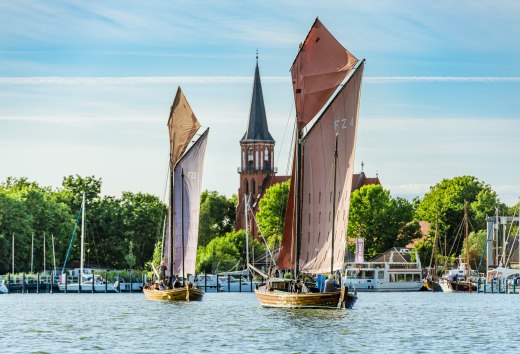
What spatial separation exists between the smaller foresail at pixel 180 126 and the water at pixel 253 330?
1608cm

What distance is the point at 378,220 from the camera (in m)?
185

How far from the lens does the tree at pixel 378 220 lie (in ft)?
608

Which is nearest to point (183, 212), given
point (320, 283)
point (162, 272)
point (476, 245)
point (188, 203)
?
point (188, 203)

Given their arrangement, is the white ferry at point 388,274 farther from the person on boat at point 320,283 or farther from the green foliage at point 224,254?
the person on boat at point 320,283

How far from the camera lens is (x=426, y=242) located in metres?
199

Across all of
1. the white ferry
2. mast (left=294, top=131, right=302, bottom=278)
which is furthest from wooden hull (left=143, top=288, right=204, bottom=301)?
the white ferry

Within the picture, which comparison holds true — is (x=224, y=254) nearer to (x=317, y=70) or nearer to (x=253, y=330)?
(x=317, y=70)

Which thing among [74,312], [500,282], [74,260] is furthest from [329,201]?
[74,260]

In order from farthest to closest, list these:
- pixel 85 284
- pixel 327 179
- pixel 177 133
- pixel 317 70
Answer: pixel 85 284 → pixel 177 133 → pixel 317 70 → pixel 327 179

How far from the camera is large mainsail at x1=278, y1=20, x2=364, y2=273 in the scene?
78562mm

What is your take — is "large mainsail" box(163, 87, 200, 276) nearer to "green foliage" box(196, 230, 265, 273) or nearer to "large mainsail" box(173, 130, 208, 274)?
"large mainsail" box(173, 130, 208, 274)

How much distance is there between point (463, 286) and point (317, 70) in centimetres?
7917

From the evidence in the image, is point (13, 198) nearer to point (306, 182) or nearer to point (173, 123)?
point (173, 123)

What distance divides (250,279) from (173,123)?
55081 millimetres
